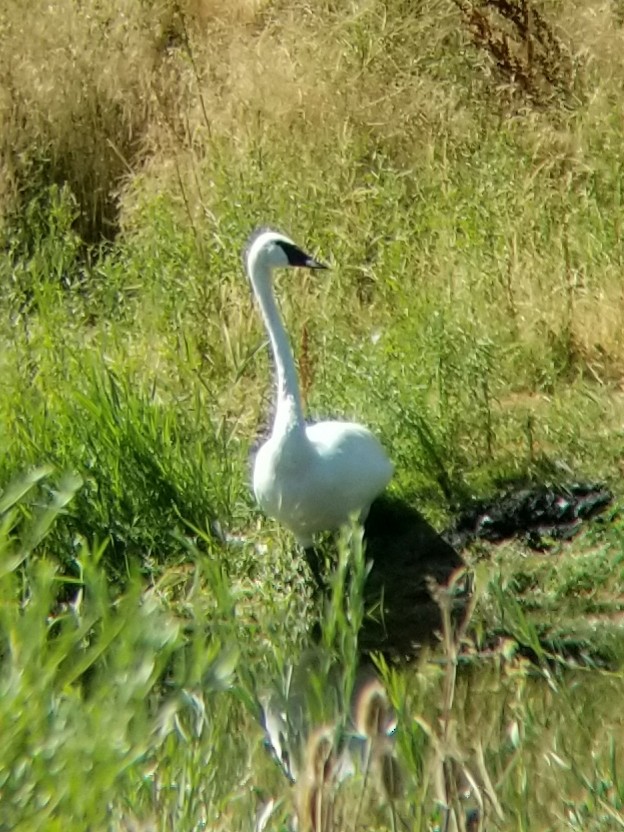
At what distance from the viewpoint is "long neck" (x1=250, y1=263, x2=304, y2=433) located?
234 inches

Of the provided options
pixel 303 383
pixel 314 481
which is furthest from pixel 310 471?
pixel 303 383

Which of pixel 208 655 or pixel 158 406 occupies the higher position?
pixel 208 655

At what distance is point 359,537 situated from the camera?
289cm

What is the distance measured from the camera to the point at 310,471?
19.2 feet

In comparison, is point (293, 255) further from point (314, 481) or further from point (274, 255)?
point (314, 481)

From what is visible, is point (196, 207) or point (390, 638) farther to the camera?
point (196, 207)

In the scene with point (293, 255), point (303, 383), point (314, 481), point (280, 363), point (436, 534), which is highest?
point (293, 255)

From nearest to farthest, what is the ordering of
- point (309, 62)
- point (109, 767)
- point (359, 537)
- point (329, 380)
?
point (109, 767) → point (359, 537) → point (329, 380) → point (309, 62)

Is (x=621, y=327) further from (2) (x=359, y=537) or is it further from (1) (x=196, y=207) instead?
(2) (x=359, y=537)

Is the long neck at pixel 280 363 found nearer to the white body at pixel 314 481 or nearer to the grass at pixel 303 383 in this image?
the white body at pixel 314 481

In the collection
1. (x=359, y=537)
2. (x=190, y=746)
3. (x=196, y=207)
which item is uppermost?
(x=359, y=537)

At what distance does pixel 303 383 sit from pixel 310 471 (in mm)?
1305

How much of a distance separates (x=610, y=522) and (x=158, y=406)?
1.78 m

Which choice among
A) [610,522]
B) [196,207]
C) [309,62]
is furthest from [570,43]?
[610,522]
